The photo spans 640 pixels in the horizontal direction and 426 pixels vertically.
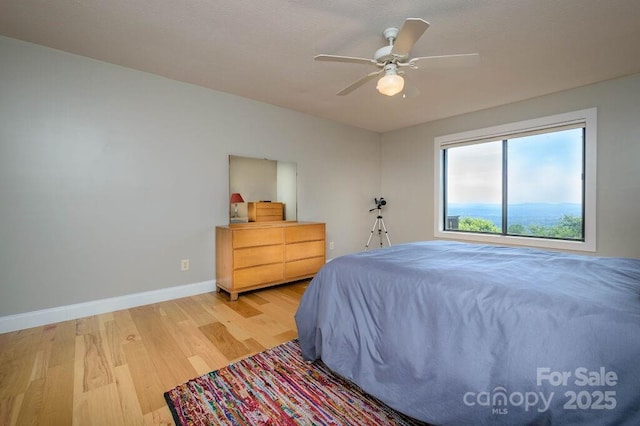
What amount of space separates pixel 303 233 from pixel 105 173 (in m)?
2.13

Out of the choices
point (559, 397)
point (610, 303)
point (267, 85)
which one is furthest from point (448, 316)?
point (267, 85)

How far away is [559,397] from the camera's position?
0.93 metres

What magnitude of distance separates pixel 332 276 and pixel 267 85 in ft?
7.68

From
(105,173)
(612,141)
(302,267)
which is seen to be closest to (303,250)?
(302,267)

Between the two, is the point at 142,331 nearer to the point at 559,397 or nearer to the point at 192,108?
the point at 192,108

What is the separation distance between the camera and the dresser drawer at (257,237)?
2.94 meters

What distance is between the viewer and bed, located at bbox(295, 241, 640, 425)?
906mm

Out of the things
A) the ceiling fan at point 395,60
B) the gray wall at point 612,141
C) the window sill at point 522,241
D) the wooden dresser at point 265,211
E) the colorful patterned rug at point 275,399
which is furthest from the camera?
the wooden dresser at point 265,211

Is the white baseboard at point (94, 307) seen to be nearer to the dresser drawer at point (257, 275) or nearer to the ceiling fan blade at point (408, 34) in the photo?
the dresser drawer at point (257, 275)

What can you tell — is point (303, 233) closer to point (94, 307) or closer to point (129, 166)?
point (129, 166)

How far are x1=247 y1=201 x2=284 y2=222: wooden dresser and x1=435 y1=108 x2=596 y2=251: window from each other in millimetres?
2475

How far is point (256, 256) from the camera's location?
10.2ft

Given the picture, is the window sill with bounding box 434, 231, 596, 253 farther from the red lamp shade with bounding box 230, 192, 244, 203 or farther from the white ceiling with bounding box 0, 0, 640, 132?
the red lamp shade with bounding box 230, 192, 244, 203

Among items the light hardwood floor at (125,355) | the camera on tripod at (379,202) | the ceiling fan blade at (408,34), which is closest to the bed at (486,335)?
the light hardwood floor at (125,355)
